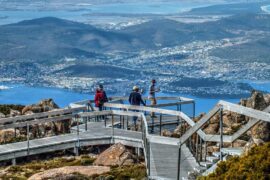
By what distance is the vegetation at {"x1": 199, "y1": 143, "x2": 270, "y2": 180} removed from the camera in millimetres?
12762

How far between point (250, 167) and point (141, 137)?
10030mm

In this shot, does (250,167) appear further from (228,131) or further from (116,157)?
(228,131)

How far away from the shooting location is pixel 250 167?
42.4 ft

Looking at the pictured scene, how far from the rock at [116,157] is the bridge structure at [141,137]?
1.40 feet

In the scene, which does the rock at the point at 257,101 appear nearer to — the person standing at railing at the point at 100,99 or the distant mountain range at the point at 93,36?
the person standing at railing at the point at 100,99

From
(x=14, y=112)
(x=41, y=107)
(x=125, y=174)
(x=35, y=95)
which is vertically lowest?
(x=35, y=95)

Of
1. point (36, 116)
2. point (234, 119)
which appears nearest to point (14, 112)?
point (36, 116)

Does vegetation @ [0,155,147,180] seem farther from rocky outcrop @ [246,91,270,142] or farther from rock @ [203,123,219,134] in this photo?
rock @ [203,123,219,134]

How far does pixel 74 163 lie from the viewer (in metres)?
20.9

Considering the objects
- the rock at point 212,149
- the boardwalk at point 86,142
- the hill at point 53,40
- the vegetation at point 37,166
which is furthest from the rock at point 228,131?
the hill at point 53,40

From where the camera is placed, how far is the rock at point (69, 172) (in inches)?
730

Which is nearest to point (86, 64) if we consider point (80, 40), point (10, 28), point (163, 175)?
point (80, 40)

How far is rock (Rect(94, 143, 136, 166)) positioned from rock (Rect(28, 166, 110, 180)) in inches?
30.8

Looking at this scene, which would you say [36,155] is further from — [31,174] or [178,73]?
[178,73]
